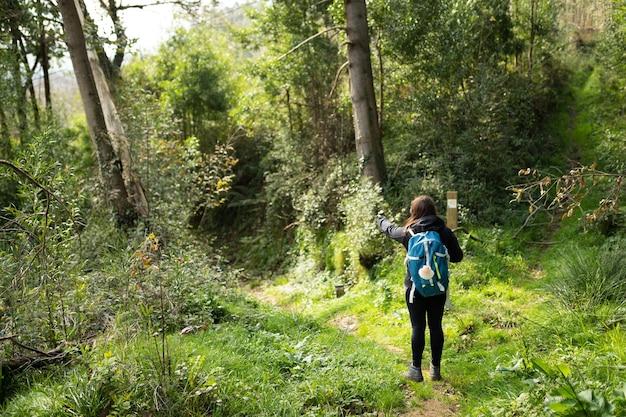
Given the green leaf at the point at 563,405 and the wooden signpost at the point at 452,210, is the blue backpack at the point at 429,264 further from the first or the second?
the wooden signpost at the point at 452,210

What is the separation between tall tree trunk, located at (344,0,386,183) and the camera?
28.3 feet

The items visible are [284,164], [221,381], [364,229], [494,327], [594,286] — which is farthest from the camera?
[284,164]

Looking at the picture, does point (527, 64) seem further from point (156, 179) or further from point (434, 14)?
point (156, 179)

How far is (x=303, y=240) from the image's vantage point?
11.0 metres

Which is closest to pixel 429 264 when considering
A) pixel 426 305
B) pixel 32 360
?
pixel 426 305

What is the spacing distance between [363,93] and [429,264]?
5.84 meters

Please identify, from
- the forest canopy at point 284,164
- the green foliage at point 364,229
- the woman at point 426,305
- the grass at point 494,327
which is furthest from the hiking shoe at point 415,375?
the green foliage at point 364,229

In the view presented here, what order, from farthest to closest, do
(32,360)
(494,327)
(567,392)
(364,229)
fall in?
(364,229)
(494,327)
(32,360)
(567,392)

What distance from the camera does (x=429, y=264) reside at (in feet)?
12.3

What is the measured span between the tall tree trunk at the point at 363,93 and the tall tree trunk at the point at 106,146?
179 inches

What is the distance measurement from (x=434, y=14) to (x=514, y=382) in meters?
8.09

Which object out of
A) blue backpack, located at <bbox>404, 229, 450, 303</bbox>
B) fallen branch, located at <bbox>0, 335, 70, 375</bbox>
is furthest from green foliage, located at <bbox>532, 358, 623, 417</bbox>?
fallen branch, located at <bbox>0, 335, 70, 375</bbox>

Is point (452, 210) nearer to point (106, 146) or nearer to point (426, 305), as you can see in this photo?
point (426, 305)

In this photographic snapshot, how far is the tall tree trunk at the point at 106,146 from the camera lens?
305 inches
